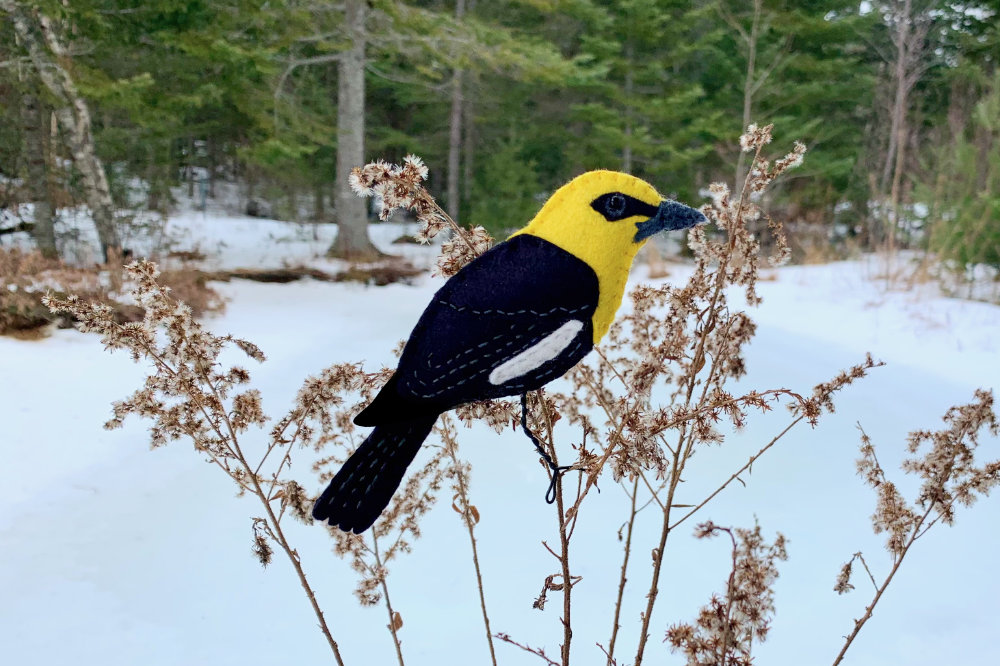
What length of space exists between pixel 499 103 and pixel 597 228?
34.1 ft

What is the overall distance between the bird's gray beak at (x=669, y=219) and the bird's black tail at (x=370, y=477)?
14.4 inches

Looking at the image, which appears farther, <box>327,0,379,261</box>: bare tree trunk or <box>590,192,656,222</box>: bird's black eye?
<box>327,0,379,261</box>: bare tree trunk

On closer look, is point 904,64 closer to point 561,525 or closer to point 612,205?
point 612,205

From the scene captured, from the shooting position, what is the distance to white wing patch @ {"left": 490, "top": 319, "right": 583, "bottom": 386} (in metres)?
0.82

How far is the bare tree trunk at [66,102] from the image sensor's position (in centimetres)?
453

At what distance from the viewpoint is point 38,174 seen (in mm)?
5184

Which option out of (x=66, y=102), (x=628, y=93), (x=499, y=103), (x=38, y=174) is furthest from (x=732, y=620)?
(x=499, y=103)

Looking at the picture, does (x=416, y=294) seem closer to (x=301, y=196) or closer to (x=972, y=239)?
Answer: (x=972, y=239)

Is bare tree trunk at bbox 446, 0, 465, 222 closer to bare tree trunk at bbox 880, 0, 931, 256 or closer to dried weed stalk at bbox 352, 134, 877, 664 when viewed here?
bare tree trunk at bbox 880, 0, 931, 256

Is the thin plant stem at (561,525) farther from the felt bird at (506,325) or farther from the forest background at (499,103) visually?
Answer: the forest background at (499,103)

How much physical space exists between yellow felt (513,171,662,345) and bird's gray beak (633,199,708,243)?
12mm

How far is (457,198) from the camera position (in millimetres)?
10688

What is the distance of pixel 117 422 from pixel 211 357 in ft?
0.53

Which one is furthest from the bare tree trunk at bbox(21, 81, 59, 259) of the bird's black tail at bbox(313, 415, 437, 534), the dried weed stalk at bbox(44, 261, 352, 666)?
the bird's black tail at bbox(313, 415, 437, 534)
